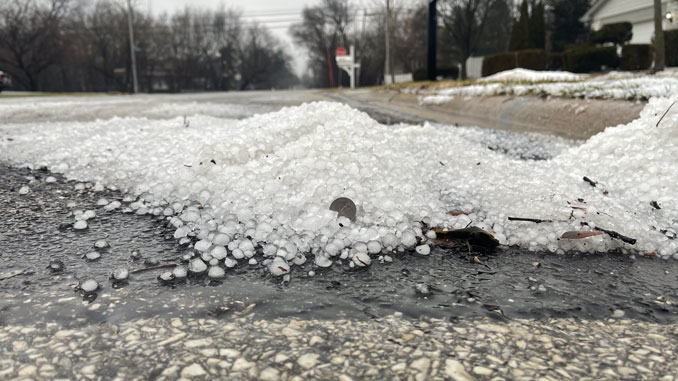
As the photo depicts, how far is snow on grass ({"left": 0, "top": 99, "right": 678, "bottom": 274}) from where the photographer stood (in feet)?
4.37

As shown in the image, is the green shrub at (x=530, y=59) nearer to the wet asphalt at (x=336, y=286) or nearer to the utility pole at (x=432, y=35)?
the utility pole at (x=432, y=35)

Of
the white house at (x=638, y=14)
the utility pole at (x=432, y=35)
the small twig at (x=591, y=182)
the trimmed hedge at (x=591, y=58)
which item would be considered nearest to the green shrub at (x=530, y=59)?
the trimmed hedge at (x=591, y=58)

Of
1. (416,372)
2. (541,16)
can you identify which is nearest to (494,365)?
(416,372)

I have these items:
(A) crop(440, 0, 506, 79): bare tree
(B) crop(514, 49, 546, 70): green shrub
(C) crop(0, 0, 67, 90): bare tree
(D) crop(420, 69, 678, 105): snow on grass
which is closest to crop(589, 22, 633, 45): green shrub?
(B) crop(514, 49, 546, 70): green shrub

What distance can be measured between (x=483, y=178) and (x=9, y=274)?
1.66 meters

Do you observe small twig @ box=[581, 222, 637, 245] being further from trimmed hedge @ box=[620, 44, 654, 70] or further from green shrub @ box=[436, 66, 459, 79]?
green shrub @ box=[436, 66, 459, 79]

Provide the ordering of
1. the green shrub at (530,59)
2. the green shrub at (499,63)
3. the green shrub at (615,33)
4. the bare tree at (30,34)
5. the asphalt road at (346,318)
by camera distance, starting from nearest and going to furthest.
A: the asphalt road at (346,318) → the green shrub at (530,59) → the green shrub at (499,63) → the green shrub at (615,33) → the bare tree at (30,34)

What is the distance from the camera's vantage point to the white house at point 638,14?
16281 mm

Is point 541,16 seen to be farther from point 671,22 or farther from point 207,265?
point 207,265

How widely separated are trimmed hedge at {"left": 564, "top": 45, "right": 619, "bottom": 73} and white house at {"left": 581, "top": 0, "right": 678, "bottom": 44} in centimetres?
347

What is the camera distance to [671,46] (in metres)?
13.1

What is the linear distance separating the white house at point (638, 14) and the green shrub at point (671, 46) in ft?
12.0

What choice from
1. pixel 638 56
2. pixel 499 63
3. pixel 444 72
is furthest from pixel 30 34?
pixel 638 56

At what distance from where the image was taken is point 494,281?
3.56ft
